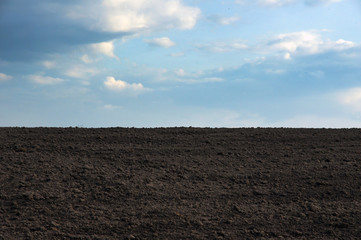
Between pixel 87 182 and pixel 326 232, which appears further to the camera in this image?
pixel 87 182

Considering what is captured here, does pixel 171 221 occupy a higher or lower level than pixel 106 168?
lower

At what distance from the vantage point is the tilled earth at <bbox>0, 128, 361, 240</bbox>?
6.27 metres

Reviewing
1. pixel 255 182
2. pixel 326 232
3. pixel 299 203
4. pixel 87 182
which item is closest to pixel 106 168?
pixel 87 182

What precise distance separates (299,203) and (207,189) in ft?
5.49

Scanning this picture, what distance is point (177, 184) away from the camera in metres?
7.60

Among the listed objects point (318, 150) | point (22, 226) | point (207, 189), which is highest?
point (318, 150)

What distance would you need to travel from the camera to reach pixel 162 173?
316 inches

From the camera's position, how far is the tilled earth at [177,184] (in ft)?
20.6

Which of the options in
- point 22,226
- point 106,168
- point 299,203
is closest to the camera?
point 22,226

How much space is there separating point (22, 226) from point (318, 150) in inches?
266

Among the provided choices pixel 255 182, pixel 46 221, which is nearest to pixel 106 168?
pixel 46 221

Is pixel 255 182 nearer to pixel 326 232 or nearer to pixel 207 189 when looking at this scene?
pixel 207 189

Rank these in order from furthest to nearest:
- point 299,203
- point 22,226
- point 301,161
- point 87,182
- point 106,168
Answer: point 301,161, point 106,168, point 87,182, point 299,203, point 22,226

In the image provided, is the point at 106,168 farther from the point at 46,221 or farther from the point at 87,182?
the point at 46,221
